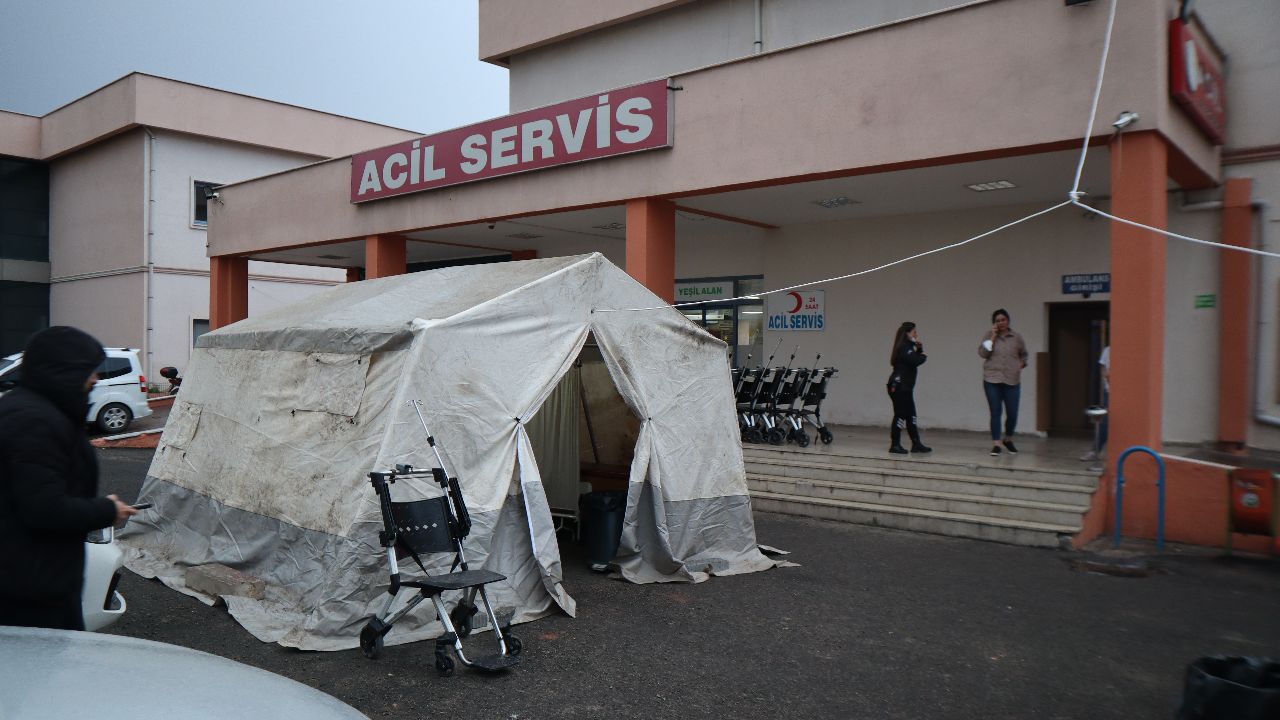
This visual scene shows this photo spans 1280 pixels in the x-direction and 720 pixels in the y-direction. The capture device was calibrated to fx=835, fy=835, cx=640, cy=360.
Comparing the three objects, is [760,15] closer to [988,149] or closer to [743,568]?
[988,149]

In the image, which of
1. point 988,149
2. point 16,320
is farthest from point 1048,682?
point 16,320

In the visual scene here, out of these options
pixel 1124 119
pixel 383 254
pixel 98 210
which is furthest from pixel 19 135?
pixel 1124 119

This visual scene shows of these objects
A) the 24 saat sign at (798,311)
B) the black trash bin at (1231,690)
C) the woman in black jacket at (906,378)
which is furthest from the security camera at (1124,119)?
the 24 saat sign at (798,311)

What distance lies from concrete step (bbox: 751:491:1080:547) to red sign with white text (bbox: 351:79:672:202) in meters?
5.25

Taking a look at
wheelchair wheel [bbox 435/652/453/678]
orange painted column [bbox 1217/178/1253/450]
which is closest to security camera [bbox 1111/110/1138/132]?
orange painted column [bbox 1217/178/1253/450]

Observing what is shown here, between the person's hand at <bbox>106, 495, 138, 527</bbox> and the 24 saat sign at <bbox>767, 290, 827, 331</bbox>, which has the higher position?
the 24 saat sign at <bbox>767, 290, 827, 331</bbox>

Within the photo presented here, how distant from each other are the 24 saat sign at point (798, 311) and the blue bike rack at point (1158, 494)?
660 cm

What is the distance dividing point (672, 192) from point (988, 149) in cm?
422

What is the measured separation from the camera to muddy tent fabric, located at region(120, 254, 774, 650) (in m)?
5.67

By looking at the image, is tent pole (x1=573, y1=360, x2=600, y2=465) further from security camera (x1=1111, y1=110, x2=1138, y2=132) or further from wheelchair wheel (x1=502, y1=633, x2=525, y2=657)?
security camera (x1=1111, y1=110, x2=1138, y2=132)

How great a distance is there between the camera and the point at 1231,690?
3447 mm

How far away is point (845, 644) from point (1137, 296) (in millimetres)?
5253

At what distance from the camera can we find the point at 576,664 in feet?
16.3

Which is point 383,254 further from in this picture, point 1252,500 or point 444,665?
point 1252,500
